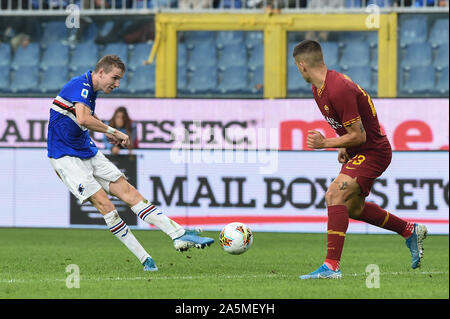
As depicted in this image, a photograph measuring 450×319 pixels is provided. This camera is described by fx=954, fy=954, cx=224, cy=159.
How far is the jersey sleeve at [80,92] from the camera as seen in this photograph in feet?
27.1

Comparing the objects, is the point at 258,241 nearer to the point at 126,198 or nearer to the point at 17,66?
the point at 126,198

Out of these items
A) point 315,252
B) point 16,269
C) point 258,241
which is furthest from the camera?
point 258,241

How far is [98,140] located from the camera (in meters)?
14.7

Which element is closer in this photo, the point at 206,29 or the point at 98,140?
the point at 98,140

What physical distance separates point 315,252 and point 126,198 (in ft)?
10.4

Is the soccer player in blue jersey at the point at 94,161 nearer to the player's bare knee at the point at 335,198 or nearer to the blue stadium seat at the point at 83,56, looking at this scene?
the player's bare knee at the point at 335,198

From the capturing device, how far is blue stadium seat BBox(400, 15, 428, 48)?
638 inches

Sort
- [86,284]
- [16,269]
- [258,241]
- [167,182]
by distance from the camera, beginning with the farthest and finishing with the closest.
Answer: [167,182]
[258,241]
[16,269]
[86,284]

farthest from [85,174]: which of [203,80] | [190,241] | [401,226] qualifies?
[203,80]

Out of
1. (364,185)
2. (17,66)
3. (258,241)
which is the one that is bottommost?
(258,241)

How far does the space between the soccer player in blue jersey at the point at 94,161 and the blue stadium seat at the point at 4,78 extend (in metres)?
8.50

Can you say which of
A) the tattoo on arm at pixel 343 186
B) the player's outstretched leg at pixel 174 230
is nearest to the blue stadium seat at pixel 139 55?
the player's outstretched leg at pixel 174 230

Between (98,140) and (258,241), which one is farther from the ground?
(98,140)

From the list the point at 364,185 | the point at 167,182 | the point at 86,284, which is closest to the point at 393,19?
the point at 167,182
